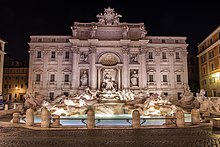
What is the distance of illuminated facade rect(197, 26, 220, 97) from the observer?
120 feet

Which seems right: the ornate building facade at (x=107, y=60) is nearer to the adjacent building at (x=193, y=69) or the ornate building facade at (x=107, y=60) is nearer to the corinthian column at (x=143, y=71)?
the corinthian column at (x=143, y=71)

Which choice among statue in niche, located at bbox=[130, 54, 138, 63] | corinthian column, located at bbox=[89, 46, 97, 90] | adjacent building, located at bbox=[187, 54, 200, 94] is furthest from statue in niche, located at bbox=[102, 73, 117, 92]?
adjacent building, located at bbox=[187, 54, 200, 94]

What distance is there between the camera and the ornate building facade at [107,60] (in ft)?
118

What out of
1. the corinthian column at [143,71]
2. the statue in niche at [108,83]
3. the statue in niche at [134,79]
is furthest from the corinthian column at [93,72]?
the corinthian column at [143,71]

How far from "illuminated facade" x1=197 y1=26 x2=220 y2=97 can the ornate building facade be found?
5611 millimetres

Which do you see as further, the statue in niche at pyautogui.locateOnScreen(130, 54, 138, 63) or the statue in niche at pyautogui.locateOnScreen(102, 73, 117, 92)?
the statue in niche at pyautogui.locateOnScreen(130, 54, 138, 63)

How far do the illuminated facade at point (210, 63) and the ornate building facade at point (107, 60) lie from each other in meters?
5.61

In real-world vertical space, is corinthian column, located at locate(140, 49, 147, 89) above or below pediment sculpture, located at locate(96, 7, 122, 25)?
below

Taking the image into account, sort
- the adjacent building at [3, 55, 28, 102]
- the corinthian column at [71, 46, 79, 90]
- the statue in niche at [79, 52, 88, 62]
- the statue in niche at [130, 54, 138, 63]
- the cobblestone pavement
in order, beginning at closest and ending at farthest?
1. the cobblestone pavement
2. the corinthian column at [71, 46, 79, 90]
3. the statue in niche at [79, 52, 88, 62]
4. the statue in niche at [130, 54, 138, 63]
5. the adjacent building at [3, 55, 28, 102]

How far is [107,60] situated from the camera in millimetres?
37719

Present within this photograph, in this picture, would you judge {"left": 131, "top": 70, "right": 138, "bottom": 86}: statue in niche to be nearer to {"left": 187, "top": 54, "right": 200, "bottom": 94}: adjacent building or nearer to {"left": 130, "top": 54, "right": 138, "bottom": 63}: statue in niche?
{"left": 130, "top": 54, "right": 138, "bottom": 63}: statue in niche

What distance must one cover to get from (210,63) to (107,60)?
2144cm

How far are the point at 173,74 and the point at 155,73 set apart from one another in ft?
11.9

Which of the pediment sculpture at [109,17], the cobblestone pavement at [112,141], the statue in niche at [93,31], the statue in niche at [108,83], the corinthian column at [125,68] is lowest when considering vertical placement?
the cobblestone pavement at [112,141]
